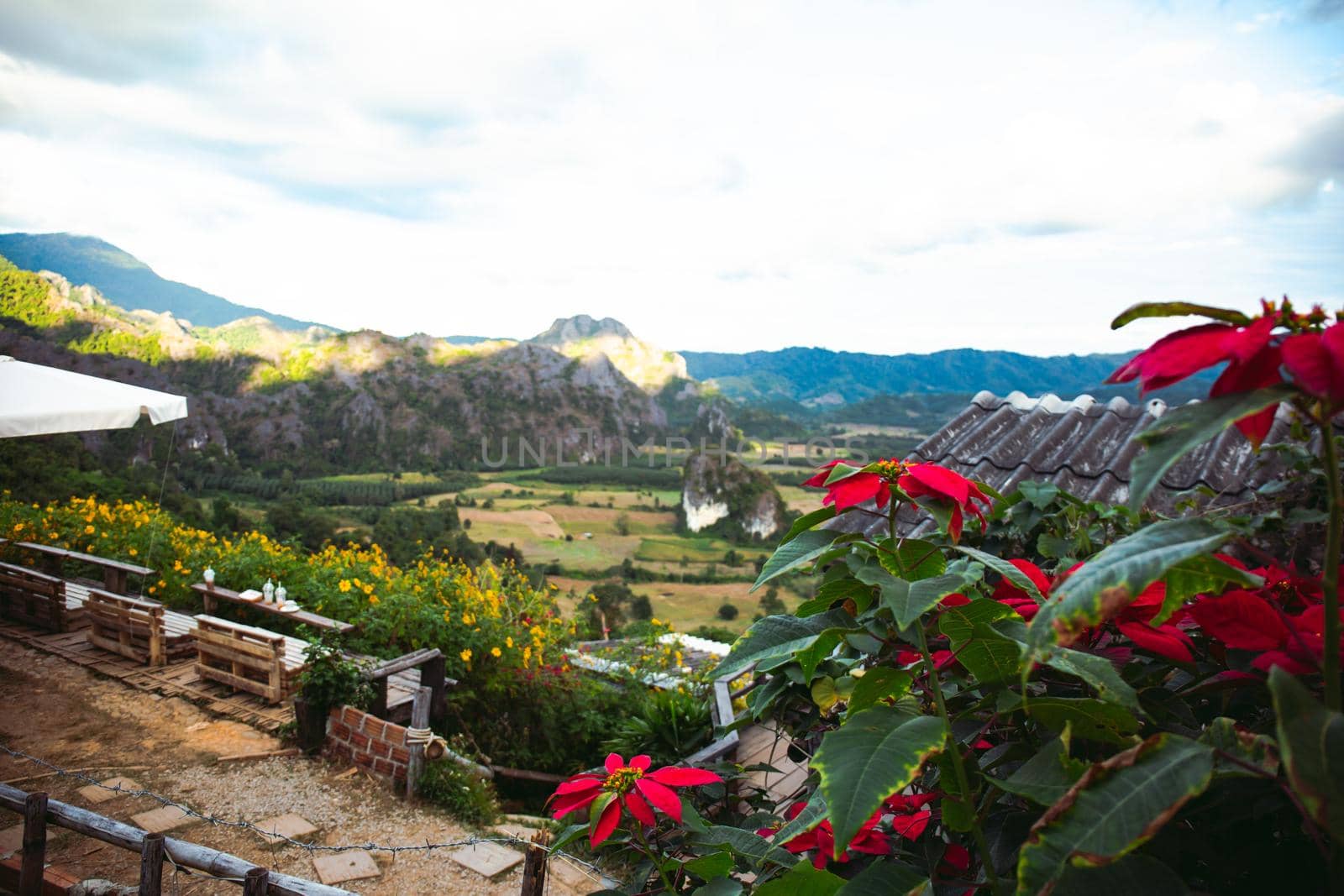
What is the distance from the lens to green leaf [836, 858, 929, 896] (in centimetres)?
66

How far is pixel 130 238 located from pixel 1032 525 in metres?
28.5

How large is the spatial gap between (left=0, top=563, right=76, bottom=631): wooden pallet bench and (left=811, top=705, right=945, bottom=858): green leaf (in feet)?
26.0

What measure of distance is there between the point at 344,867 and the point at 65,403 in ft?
12.9

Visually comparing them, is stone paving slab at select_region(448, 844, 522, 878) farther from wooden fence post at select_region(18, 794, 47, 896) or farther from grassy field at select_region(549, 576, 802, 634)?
grassy field at select_region(549, 576, 802, 634)

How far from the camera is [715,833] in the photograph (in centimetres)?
106

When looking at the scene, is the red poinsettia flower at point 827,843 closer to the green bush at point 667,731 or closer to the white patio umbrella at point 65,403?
the green bush at point 667,731

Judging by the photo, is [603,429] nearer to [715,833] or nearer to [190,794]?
[190,794]

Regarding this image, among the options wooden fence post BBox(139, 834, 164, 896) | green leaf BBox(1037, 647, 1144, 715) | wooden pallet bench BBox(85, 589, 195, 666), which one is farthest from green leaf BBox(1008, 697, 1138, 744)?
wooden pallet bench BBox(85, 589, 195, 666)

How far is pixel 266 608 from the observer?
627 cm

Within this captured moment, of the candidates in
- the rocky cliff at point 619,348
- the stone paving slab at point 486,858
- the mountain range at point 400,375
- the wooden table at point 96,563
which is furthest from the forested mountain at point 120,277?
the rocky cliff at point 619,348

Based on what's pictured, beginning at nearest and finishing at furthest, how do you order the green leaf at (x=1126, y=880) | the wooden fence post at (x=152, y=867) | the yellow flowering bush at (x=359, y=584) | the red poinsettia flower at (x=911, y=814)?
the green leaf at (x=1126, y=880)
the red poinsettia flower at (x=911, y=814)
the wooden fence post at (x=152, y=867)
the yellow flowering bush at (x=359, y=584)

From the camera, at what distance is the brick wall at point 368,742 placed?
4492mm

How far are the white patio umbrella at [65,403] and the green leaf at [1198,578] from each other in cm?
616

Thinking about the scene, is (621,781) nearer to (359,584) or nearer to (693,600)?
(359,584)
